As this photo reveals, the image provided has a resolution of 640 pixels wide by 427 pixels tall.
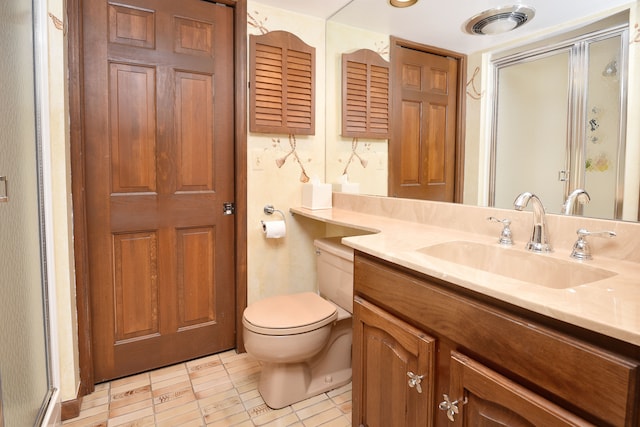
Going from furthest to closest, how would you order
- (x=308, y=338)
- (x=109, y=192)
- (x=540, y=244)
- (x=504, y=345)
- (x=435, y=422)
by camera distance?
1. (x=109, y=192)
2. (x=308, y=338)
3. (x=540, y=244)
4. (x=435, y=422)
5. (x=504, y=345)

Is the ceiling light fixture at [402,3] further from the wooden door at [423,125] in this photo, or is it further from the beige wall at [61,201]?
the beige wall at [61,201]

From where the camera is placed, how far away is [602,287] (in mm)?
793

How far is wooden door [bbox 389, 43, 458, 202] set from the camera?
162cm

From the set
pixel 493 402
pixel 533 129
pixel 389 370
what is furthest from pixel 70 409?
pixel 533 129

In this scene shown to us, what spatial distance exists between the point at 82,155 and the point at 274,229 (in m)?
1.02

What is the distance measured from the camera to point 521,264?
1134 millimetres

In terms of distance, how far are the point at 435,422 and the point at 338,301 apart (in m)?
0.90

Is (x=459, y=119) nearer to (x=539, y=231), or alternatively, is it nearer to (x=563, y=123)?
(x=563, y=123)

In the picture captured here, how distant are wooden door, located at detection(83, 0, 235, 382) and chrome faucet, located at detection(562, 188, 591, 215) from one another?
163cm

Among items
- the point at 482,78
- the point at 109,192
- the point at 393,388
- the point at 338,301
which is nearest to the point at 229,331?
the point at 338,301

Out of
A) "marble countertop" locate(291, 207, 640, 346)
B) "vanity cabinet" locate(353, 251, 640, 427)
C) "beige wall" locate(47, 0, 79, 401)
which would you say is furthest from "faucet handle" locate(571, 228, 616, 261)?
"beige wall" locate(47, 0, 79, 401)

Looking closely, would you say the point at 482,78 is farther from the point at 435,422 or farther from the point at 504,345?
the point at 435,422

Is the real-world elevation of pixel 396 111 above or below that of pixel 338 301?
above

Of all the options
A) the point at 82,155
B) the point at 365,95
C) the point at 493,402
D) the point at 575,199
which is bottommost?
the point at 493,402
